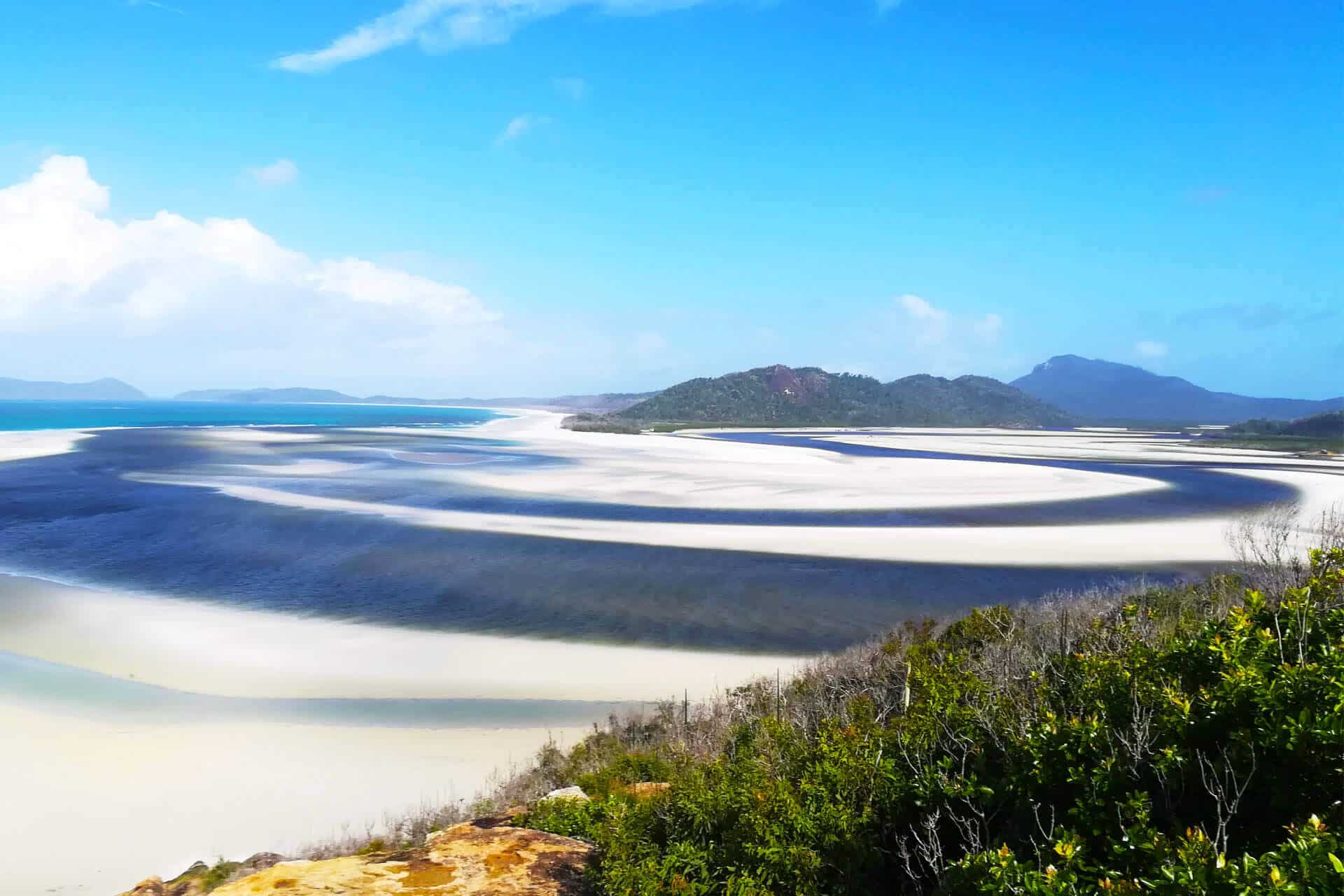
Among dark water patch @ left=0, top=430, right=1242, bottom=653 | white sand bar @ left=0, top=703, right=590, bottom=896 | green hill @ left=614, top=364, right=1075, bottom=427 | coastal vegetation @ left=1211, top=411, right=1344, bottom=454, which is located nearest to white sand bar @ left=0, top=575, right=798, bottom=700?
dark water patch @ left=0, top=430, right=1242, bottom=653

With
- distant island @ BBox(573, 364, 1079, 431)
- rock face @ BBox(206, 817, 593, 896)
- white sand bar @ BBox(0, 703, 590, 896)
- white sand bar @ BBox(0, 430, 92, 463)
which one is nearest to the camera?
rock face @ BBox(206, 817, 593, 896)

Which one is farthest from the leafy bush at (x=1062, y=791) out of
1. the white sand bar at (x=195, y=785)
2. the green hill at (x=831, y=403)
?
the green hill at (x=831, y=403)

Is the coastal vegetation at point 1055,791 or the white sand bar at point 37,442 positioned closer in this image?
the coastal vegetation at point 1055,791

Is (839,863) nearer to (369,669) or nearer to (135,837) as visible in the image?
(135,837)

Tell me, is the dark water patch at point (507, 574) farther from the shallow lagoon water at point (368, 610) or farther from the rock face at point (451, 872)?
the rock face at point (451, 872)

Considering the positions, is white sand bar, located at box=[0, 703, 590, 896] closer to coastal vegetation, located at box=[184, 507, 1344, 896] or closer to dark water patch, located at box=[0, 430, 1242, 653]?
coastal vegetation, located at box=[184, 507, 1344, 896]

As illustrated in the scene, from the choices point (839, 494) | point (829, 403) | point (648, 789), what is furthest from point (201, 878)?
point (829, 403)

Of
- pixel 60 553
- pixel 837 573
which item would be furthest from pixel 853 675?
pixel 60 553
